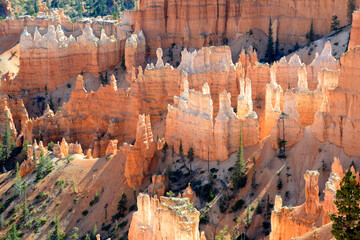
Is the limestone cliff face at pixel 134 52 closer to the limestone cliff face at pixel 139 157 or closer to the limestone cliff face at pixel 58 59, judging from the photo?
the limestone cliff face at pixel 58 59

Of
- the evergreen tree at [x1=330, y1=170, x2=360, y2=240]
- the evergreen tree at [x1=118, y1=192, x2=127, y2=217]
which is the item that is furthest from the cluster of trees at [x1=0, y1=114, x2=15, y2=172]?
the evergreen tree at [x1=330, y1=170, x2=360, y2=240]

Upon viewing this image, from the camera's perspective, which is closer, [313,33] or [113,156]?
[113,156]

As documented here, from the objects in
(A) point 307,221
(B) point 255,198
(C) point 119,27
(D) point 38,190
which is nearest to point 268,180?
(B) point 255,198

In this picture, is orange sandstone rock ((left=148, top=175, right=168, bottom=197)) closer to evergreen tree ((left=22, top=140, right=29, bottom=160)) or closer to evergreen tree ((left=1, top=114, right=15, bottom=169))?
evergreen tree ((left=22, top=140, right=29, bottom=160))

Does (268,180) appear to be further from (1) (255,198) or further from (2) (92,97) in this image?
(2) (92,97)

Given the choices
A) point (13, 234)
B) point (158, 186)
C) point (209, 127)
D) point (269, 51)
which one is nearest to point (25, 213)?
point (13, 234)
